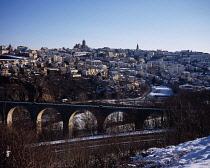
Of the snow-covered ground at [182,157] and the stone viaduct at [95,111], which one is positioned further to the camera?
the stone viaduct at [95,111]

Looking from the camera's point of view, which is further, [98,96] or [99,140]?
[98,96]

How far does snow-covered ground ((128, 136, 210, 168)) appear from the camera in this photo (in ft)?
11.2

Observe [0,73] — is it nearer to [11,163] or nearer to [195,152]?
[11,163]

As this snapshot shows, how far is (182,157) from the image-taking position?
389 centimetres

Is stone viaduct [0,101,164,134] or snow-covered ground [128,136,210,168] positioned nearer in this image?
snow-covered ground [128,136,210,168]

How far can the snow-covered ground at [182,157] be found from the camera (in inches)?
135

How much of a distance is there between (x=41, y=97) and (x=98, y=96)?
6257 millimetres

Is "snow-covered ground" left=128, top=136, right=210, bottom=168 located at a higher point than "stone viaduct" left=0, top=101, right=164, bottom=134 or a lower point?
higher

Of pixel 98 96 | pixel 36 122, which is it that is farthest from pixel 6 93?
pixel 98 96

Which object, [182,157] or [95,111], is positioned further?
[95,111]

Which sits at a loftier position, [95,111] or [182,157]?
[182,157]

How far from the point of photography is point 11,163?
4.09 metres

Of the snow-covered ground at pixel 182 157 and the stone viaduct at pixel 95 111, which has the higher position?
the snow-covered ground at pixel 182 157

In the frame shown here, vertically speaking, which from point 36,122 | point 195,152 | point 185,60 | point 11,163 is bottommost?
point 36,122
